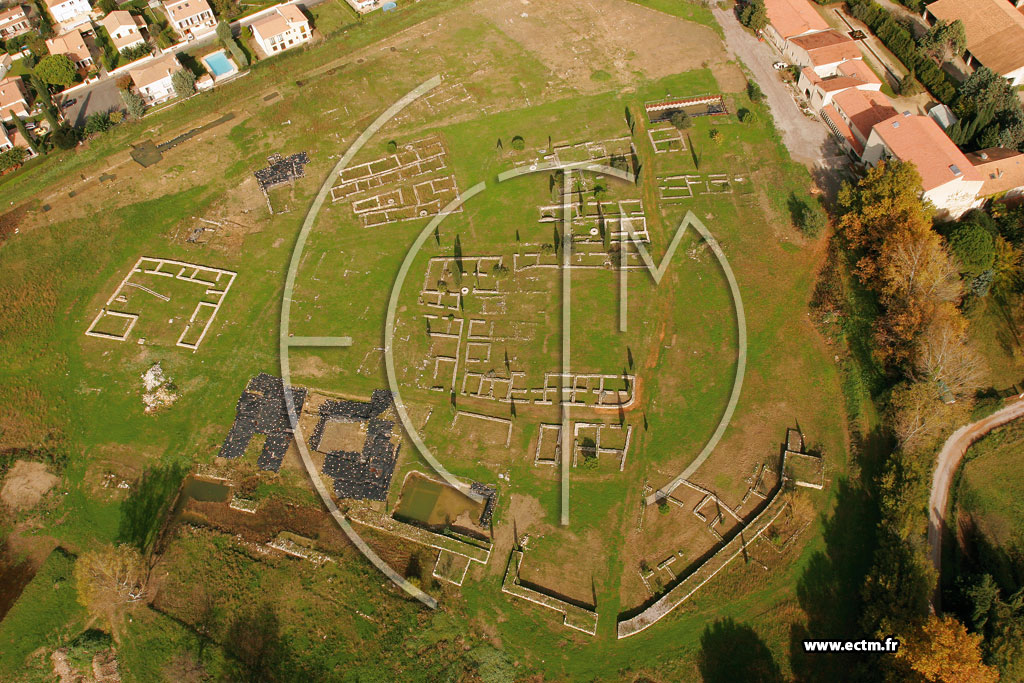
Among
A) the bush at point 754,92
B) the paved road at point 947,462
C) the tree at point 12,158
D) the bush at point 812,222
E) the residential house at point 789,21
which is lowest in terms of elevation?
the paved road at point 947,462

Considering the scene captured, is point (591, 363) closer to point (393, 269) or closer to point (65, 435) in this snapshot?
point (393, 269)

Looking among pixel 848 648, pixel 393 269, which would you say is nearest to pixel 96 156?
pixel 393 269

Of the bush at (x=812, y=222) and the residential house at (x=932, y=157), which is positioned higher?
the residential house at (x=932, y=157)

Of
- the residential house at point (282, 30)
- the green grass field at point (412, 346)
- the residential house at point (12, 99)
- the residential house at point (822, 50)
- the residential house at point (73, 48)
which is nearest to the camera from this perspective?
the green grass field at point (412, 346)

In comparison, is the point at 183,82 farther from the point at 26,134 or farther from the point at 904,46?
the point at 904,46

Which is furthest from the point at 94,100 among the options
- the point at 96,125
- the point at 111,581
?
the point at 111,581

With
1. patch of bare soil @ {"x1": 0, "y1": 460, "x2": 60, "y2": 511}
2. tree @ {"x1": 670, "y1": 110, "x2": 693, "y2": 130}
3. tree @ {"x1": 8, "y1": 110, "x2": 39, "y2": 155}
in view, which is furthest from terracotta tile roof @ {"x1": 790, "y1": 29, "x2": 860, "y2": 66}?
tree @ {"x1": 8, "y1": 110, "x2": 39, "y2": 155}

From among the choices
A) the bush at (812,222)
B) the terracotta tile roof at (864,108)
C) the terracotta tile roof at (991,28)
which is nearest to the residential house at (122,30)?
the bush at (812,222)

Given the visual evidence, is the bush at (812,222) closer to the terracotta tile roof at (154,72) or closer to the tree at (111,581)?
the tree at (111,581)
